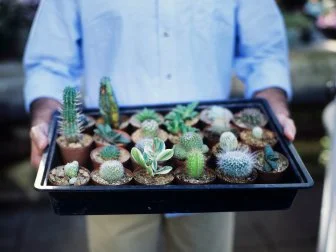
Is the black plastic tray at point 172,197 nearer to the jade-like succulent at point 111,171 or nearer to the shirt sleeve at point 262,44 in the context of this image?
the jade-like succulent at point 111,171

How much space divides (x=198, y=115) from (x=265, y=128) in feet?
0.74

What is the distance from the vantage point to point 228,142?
1501 millimetres

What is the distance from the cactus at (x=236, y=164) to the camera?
1.37 metres

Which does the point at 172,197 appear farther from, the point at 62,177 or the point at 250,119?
the point at 250,119

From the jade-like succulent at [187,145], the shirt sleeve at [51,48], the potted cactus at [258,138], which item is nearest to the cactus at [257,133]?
the potted cactus at [258,138]

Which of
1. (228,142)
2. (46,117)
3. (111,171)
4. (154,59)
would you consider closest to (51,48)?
(46,117)

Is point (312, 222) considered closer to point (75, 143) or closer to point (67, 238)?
point (67, 238)

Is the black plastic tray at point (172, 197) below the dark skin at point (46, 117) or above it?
below

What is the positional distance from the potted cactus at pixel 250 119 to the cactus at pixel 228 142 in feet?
0.47

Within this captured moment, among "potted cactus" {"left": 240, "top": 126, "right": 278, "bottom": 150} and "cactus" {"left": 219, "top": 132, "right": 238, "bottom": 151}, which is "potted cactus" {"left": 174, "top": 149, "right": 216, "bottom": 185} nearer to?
"cactus" {"left": 219, "top": 132, "right": 238, "bottom": 151}

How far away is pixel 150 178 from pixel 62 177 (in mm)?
245

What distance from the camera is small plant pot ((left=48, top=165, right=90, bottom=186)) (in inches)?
54.2

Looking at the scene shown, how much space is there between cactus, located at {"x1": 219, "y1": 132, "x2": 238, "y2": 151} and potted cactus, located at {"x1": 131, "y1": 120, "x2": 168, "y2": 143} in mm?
187

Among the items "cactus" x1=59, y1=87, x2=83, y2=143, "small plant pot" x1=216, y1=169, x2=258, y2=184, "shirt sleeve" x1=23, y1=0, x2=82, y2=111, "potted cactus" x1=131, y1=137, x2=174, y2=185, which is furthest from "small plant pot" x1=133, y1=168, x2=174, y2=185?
"shirt sleeve" x1=23, y1=0, x2=82, y2=111
